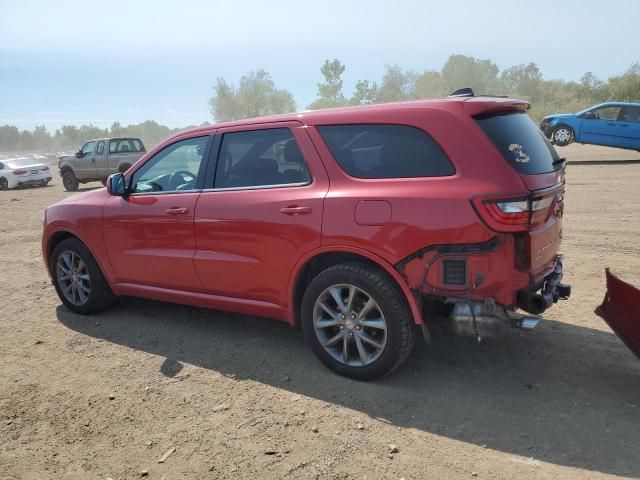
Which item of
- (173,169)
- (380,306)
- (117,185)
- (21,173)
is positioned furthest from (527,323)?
(21,173)

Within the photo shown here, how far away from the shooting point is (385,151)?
3461mm

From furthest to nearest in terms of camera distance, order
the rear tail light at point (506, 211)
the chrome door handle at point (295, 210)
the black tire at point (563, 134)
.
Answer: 1. the black tire at point (563, 134)
2. the chrome door handle at point (295, 210)
3. the rear tail light at point (506, 211)

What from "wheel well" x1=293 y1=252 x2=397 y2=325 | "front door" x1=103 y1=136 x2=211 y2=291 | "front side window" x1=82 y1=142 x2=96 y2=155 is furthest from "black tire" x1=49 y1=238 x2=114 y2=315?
"front side window" x1=82 y1=142 x2=96 y2=155

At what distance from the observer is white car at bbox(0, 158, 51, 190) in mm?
22172

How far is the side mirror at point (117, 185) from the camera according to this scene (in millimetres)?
4637

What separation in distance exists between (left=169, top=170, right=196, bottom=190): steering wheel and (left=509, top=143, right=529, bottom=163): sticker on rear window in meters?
2.51

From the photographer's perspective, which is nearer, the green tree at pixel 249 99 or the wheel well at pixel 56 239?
the wheel well at pixel 56 239

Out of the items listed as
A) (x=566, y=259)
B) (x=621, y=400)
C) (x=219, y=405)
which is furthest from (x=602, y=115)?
(x=219, y=405)

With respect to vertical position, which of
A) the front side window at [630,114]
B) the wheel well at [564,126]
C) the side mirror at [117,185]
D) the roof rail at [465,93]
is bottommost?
the side mirror at [117,185]

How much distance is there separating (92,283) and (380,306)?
10.1 feet

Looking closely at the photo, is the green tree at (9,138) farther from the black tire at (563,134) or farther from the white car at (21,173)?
the black tire at (563,134)

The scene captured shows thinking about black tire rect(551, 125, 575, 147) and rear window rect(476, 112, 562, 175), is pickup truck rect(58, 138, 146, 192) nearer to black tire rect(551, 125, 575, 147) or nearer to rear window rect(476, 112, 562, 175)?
black tire rect(551, 125, 575, 147)

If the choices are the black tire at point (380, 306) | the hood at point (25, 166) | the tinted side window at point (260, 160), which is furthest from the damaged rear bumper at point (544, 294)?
the hood at point (25, 166)

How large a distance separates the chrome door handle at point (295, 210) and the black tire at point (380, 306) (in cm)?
43
